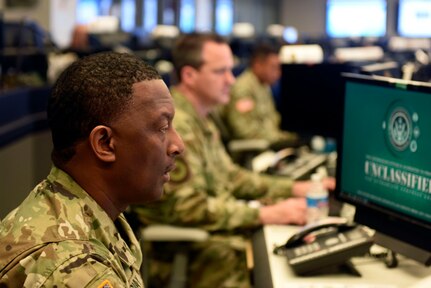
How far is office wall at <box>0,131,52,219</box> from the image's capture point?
2.73 m

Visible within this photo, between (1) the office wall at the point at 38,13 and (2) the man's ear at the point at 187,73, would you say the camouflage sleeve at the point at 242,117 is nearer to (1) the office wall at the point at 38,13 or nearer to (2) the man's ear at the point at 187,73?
(2) the man's ear at the point at 187,73

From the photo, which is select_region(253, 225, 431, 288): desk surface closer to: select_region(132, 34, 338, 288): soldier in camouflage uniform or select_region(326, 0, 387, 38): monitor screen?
select_region(132, 34, 338, 288): soldier in camouflage uniform

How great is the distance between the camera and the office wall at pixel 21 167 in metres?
2.73

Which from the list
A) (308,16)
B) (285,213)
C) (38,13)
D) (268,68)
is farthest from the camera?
(308,16)

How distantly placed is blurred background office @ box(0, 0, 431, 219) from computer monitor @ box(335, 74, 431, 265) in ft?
0.42

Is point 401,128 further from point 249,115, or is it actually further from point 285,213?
point 249,115

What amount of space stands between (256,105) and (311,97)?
1226 mm

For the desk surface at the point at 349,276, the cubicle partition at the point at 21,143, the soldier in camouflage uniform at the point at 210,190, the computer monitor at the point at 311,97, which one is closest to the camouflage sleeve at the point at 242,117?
the computer monitor at the point at 311,97

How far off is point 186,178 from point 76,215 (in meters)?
1.32

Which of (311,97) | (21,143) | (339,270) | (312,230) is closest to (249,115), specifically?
(311,97)

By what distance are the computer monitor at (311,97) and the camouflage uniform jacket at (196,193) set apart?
1.25 metres

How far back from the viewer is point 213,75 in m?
2.87

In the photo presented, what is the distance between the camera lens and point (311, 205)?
2.44 meters

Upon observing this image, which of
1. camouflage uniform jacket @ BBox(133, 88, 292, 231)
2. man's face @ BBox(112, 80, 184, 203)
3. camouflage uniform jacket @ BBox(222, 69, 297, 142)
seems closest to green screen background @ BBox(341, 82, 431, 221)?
camouflage uniform jacket @ BBox(133, 88, 292, 231)
